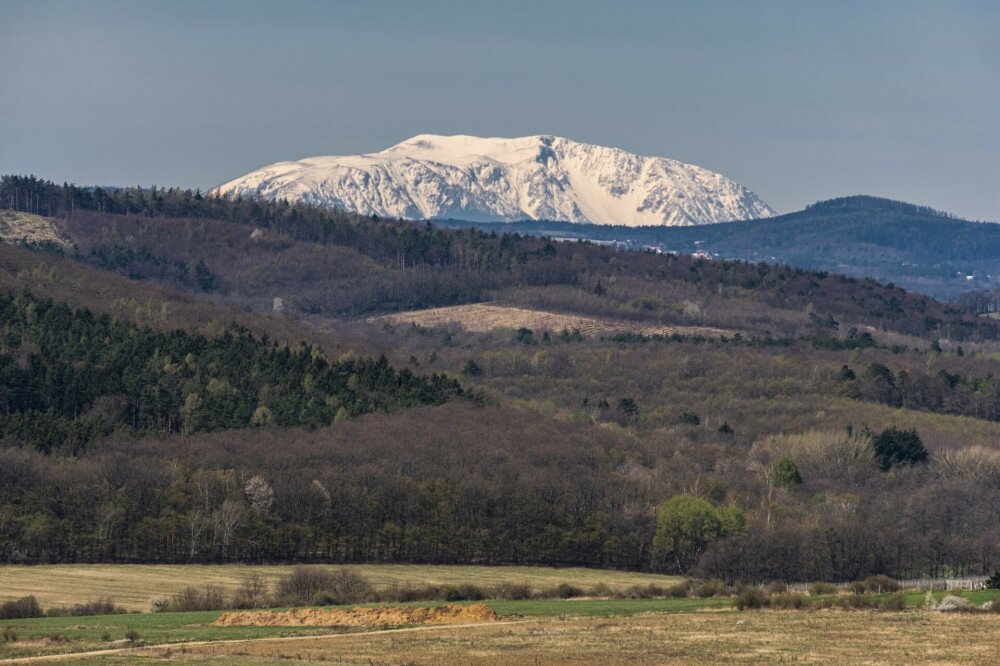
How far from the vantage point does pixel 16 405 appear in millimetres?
192500

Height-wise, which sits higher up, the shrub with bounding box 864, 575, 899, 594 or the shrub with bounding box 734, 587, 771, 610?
the shrub with bounding box 734, 587, 771, 610

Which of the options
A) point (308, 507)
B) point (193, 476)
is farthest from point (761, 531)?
point (193, 476)

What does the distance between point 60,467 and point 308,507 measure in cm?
2146

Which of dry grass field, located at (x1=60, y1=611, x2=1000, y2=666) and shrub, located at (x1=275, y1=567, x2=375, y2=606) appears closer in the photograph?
dry grass field, located at (x1=60, y1=611, x2=1000, y2=666)

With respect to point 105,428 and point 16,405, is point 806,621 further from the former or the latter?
point 16,405

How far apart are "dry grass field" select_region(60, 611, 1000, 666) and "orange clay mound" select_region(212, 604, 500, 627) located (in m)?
3.26

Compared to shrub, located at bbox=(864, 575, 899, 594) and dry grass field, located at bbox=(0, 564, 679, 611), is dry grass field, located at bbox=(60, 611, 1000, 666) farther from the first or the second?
dry grass field, located at bbox=(0, 564, 679, 611)

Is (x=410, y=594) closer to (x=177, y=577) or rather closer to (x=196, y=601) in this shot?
(x=196, y=601)

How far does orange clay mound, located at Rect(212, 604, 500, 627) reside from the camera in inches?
3526

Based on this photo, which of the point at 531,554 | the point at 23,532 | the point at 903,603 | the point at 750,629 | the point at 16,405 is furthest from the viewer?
the point at 16,405

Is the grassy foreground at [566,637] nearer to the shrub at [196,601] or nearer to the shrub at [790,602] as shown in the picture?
the shrub at [790,602]

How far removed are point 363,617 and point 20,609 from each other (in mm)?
20860

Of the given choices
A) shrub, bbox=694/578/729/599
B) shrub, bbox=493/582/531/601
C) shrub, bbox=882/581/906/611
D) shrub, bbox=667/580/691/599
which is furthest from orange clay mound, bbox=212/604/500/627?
shrub, bbox=667/580/691/599

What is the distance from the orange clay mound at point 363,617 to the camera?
89.6 m
